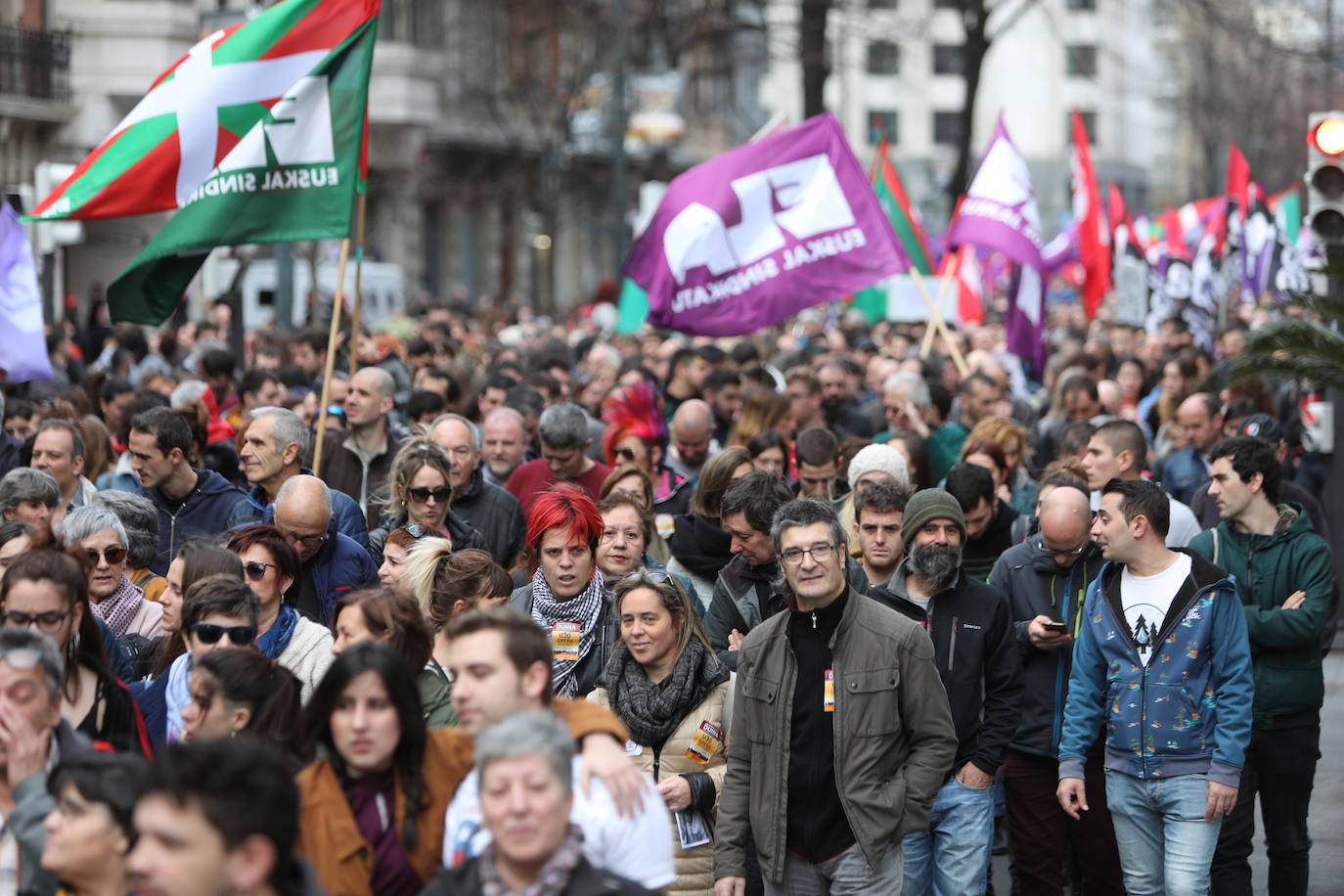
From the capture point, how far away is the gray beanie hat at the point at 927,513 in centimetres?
709

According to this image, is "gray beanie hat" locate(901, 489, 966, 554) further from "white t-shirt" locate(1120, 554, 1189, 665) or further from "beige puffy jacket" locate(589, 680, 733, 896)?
"beige puffy jacket" locate(589, 680, 733, 896)

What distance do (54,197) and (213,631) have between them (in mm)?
5062

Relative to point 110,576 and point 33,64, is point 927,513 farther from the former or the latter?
point 33,64

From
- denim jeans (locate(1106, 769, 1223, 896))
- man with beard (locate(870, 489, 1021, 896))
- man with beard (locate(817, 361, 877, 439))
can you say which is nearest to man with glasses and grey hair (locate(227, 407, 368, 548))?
man with beard (locate(870, 489, 1021, 896))

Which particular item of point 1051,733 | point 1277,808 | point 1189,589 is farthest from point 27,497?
point 1277,808

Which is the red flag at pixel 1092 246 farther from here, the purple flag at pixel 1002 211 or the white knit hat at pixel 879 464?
the white knit hat at pixel 879 464

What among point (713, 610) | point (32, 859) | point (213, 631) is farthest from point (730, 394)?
point (32, 859)

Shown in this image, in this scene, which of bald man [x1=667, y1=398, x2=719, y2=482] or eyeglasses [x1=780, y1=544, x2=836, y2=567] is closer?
eyeglasses [x1=780, y1=544, x2=836, y2=567]

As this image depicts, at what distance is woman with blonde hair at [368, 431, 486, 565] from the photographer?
27.7 feet

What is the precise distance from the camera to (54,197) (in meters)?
10.2

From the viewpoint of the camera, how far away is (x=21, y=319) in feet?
39.2

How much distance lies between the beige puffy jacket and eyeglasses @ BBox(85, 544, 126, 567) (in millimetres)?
1883

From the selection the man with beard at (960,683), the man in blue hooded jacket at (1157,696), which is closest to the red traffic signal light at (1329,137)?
the man in blue hooded jacket at (1157,696)

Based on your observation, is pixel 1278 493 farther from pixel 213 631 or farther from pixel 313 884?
pixel 313 884
